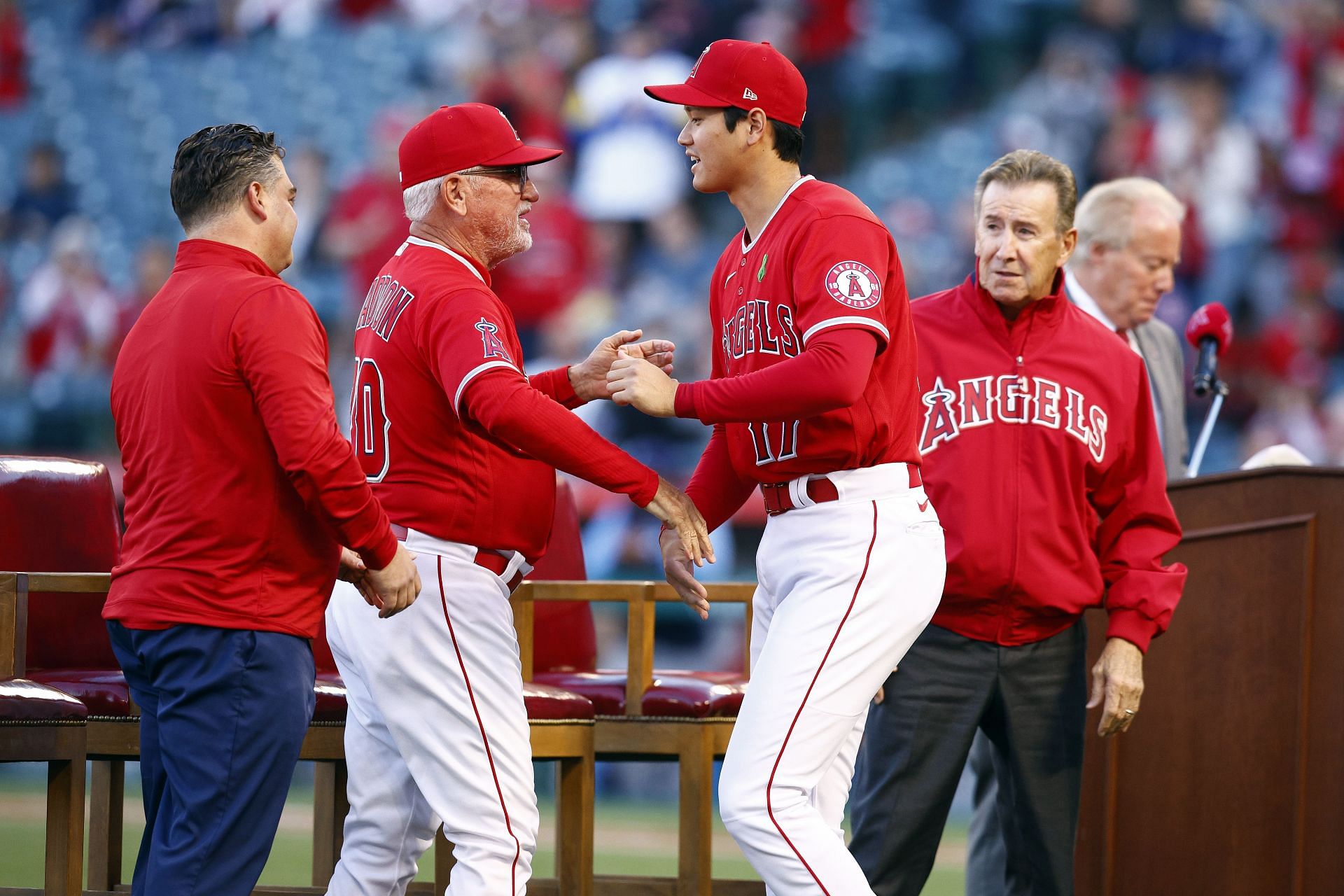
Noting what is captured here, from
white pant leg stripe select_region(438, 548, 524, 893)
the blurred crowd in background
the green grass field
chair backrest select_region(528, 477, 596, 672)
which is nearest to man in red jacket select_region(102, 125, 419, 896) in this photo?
white pant leg stripe select_region(438, 548, 524, 893)

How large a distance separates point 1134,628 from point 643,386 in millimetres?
1128

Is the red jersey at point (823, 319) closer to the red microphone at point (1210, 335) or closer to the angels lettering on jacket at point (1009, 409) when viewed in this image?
the angels lettering on jacket at point (1009, 409)

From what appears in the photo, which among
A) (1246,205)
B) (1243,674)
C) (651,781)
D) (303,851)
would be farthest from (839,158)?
(1243,674)

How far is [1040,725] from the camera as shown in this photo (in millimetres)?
2998

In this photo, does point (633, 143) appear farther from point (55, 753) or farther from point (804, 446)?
point (804, 446)

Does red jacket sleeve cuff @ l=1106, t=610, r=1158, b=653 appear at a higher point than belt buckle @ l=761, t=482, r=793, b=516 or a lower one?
lower

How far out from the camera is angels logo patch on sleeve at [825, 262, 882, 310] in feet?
8.21

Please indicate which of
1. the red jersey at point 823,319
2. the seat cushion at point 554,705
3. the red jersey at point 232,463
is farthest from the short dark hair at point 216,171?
the seat cushion at point 554,705

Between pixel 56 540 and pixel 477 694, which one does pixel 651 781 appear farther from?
pixel 477 694

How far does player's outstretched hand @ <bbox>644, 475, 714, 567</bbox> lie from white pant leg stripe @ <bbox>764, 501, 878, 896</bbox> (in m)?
0.32

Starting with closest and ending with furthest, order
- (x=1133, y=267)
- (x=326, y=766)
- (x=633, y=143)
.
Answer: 1. (x=326, y=766)
2. (x=1133, y=267)
3. (x=633, y=143)

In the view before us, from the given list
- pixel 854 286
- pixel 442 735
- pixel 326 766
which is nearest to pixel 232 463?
pixel 442 735

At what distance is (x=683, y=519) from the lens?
2.78m

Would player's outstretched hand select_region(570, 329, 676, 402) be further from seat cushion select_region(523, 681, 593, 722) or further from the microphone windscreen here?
the microphone windscreen
